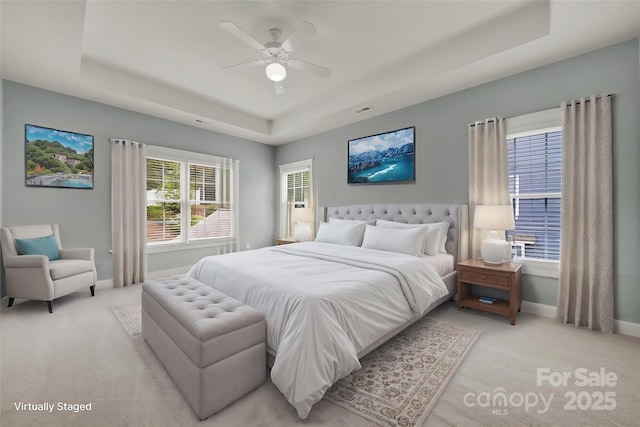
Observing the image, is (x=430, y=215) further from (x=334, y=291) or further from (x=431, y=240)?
(x=334, y=291)

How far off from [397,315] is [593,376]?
140 centimetres

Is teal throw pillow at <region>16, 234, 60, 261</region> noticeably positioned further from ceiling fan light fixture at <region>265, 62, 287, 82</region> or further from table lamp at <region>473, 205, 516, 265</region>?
table lamp at <region>473, 205, 516, 265</region>

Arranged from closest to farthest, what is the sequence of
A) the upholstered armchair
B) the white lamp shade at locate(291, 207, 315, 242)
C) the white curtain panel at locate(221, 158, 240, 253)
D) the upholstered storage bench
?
the upholstered storage bench < the upholstered armchair < the white lamp shade at locate(291, 207, 315, 242) < the white curtain panel at locate(221, 158, 240, 253)

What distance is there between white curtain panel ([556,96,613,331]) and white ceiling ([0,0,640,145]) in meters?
0.75

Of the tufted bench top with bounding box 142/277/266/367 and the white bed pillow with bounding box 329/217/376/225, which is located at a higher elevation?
the white bed pillow with bounding box 329/217/376/225

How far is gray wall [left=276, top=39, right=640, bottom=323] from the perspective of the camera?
261cm

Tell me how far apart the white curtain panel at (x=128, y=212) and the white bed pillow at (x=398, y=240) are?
3628 millimetres

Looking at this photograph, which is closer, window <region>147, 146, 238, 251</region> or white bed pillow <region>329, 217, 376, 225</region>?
white bed pillow <region>329, 217, 376, 225</region>

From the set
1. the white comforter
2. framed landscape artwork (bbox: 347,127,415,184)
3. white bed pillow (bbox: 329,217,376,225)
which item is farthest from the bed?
framed landscape artwork (bbox: 347,127,415,184)

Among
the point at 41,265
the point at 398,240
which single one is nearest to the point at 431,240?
the point at 398,240

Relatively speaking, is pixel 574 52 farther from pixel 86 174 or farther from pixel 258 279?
pixel 86 174

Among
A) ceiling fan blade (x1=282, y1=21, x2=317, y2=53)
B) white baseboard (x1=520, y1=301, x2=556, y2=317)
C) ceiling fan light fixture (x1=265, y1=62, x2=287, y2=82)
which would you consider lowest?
white baseboard (x1=520, y1=301, x2=556, y2=317)

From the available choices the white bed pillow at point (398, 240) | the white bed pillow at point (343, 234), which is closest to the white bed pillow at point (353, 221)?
the white bed pillow at point (343, 234)

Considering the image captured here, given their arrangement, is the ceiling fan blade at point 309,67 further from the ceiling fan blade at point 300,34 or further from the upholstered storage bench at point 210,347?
the upholstered storage bench at point 210,347
